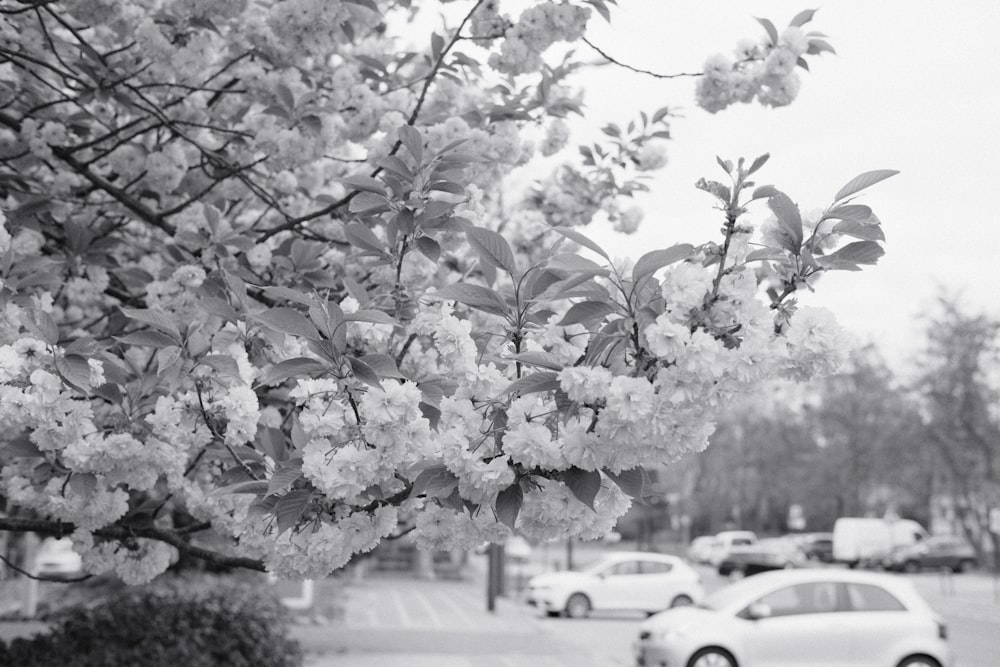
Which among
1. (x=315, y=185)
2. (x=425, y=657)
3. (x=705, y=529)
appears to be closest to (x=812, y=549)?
(x=705, y=529)

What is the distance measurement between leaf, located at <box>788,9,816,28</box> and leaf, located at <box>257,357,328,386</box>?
3135 millimetres

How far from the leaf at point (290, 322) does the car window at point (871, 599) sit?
8.45 meters

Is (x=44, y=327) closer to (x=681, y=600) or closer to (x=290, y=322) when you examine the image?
(x=290, y=322)

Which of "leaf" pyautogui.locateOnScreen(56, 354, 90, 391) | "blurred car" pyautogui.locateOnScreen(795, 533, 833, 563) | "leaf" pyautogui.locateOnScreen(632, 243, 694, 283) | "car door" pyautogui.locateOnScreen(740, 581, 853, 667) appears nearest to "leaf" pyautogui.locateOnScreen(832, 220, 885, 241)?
"leaf" pyautogui.locateOnScreen(632, 243, 694, 283)

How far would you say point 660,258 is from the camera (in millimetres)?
1843

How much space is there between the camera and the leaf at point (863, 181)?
1902mm

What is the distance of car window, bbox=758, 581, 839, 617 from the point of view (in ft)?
29.7

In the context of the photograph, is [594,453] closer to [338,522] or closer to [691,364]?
[691,364]

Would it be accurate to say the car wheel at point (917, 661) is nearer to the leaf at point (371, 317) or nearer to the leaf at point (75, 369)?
the leaf at point (371, 317)


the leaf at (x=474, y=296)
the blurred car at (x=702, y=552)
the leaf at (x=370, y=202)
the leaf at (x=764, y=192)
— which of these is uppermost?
the leaf at (x=370, y=202)

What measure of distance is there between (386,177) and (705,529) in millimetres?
57308

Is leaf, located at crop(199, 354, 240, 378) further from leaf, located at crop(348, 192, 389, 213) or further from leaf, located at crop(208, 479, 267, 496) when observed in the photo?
leaf, located at crop(348, 192, 389, 213)

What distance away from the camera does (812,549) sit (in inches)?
1464

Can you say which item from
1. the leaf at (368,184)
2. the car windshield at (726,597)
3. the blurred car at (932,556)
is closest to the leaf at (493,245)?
the leaf at (368,184)
